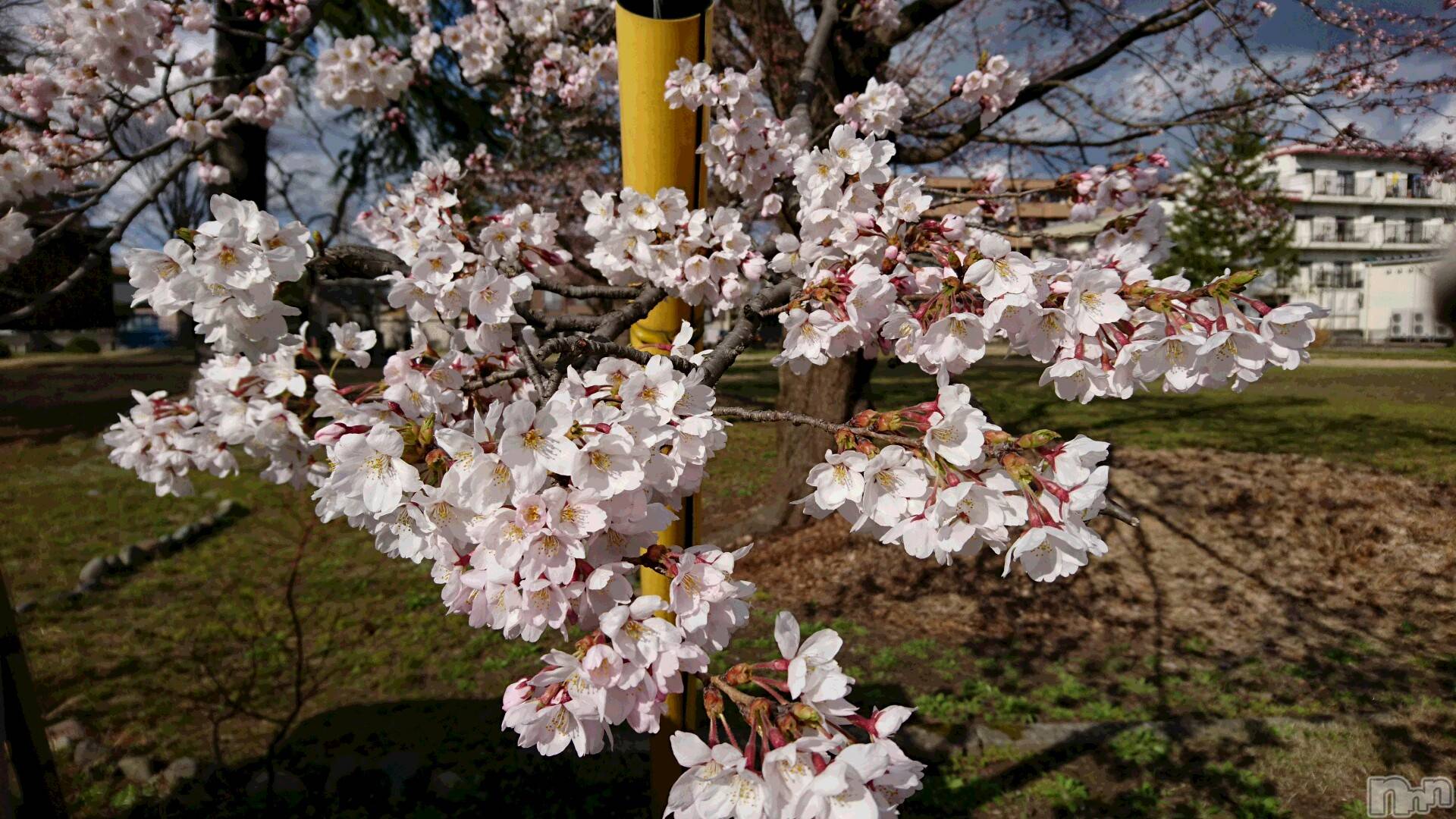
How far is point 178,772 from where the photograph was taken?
2609mm

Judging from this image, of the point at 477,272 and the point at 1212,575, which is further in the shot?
the point at 1212,575

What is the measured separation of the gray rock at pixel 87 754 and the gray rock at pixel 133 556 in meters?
2.55

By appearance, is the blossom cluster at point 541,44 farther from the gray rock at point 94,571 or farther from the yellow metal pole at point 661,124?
the gray rock at point 94,571

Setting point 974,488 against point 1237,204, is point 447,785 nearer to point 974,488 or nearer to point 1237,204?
point 974,488

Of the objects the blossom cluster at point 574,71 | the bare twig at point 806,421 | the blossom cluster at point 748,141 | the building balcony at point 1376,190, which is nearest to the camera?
the bare twig at point 806,421

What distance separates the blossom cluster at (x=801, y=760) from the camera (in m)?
0.76

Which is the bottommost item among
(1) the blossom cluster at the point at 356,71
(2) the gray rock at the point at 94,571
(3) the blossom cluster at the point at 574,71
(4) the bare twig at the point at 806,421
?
(2) the gray rock at the point at 94,571

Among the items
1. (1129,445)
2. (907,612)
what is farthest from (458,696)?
(1129,445)

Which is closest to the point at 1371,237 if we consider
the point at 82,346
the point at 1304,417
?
the point at 1304,417

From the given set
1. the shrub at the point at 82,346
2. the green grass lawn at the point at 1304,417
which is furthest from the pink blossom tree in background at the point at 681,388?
the shrub at the point at 82,346

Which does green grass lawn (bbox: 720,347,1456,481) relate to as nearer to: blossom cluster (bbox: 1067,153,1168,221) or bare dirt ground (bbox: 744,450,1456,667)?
bare dirt ground (bbox: 744,450,1456,667)

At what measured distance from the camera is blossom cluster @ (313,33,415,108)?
3.14 meters

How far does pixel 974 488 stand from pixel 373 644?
3.71 m

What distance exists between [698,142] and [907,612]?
307cm
